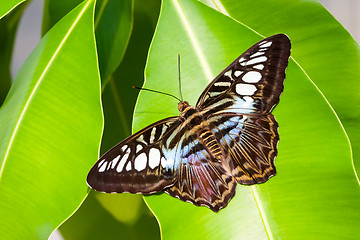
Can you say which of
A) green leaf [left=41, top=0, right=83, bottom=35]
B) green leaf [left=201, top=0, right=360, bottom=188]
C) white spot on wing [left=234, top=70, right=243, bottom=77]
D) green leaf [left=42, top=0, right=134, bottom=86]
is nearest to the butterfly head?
white spot on wing [left=234, top=70, right=243, bottom=77]

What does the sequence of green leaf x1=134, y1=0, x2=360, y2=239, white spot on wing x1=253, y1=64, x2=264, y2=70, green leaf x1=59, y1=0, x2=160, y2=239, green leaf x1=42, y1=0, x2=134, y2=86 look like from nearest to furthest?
green leaf x1=134, y1=0, x2=360, y2=239 < white spot on wing x1=253, y1=64, x2=264, y2=70 < green leaf x1=42, y1=0, x2=134, y2=86 < green leaf x1=59, y1=0, x2=160, y2=239

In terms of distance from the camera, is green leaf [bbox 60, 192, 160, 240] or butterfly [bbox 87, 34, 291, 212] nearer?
butterfly [bbox 87, 34, 291, 212]

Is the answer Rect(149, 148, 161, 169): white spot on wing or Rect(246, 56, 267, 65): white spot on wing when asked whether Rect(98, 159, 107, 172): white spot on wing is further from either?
Rect(246, 56, 267, 65): white spot on wing

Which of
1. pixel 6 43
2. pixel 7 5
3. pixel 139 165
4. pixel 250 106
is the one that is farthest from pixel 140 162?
pixel 6 43

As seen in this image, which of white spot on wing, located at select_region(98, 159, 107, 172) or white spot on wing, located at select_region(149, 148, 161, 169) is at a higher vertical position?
white spot on wing, located at select_region(98, 159, 107, 172)

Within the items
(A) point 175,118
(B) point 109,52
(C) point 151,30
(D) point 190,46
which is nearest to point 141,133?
(A) point 175,118

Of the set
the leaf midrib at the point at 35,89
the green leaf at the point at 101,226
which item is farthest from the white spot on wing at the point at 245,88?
the green leaf at the point at 101,226

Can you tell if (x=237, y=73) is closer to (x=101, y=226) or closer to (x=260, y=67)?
(x=260, y=67)

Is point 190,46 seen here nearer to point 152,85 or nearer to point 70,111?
point 152,85
